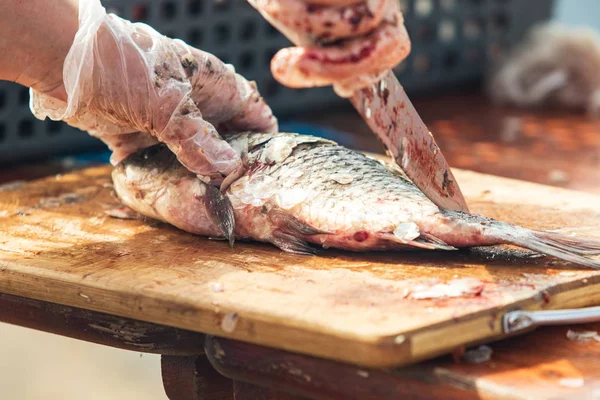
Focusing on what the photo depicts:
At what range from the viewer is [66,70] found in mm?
2168

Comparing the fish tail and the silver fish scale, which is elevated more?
the silver fish scale

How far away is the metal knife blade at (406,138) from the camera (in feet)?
6.60

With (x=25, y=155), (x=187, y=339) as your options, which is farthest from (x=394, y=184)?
(x=25, y=155)

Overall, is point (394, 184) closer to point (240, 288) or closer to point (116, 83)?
point (240, 288)

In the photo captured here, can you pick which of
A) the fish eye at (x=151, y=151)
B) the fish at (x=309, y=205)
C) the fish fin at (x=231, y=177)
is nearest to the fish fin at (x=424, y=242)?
the fish at (x=309, y=205)

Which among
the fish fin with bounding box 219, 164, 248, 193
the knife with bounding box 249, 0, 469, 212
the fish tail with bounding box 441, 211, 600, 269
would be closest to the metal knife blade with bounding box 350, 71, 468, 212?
the knife with bounding box 249, 0, 469, 212

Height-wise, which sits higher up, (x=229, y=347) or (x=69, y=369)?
(x=229, y=347)

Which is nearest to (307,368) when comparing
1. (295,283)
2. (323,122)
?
(295,283)

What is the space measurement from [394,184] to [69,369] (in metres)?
1.71

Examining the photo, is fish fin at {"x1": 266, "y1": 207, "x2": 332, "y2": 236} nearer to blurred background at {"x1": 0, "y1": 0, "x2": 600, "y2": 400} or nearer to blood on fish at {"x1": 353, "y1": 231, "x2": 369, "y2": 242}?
blood on fish at {"x1": 353, "y1": 231, "x2": 369, "y2": 242}

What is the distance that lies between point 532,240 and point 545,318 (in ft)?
0.87

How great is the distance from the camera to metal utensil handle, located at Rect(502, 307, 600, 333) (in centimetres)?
173

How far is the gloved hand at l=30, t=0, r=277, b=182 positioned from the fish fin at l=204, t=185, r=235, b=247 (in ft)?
0.14

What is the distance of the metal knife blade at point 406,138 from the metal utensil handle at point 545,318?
50 cm
